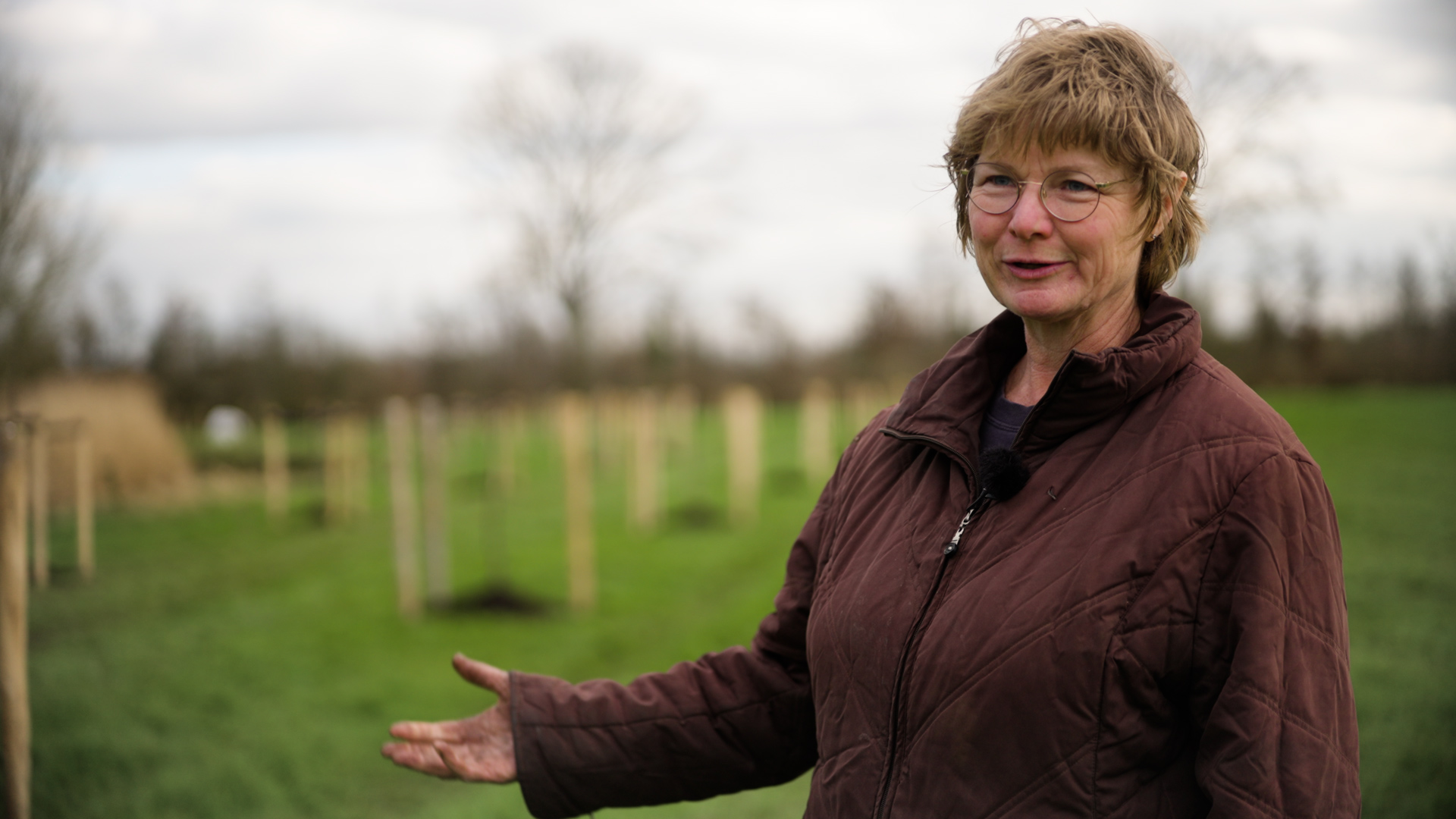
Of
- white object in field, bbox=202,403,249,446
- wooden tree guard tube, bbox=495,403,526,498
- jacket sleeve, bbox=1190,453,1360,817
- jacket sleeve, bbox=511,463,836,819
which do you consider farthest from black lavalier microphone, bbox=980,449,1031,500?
white object in field, bbox=202,403,249,446

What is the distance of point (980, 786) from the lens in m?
1.53

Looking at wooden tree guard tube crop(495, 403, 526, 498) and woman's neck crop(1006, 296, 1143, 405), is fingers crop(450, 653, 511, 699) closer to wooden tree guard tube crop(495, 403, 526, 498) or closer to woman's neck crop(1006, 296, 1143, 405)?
woman's neck crop(1006, 296, 1143, 405)

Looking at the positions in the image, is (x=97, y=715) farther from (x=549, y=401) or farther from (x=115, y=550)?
(x=549, y=401)

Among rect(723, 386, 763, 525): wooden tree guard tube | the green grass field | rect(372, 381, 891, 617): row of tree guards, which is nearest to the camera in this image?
the green grass field

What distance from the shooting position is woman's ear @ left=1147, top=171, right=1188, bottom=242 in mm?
1732

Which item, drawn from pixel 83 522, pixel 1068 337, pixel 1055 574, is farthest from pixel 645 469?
pixel 1055 574

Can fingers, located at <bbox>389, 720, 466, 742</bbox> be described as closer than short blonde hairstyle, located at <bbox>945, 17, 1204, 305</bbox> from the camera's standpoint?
No

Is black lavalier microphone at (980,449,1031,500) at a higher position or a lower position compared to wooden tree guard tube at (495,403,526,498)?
higher

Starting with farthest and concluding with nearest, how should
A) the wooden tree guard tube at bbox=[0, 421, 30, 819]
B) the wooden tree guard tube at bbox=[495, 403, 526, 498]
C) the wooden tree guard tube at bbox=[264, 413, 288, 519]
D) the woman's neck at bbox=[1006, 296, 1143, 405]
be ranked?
the wooden tree guard tube at bbox=[495, 403, 526, 498], the wooden tree guard tube at bbox=[264, 413, 288, 519], the wooden tree guard tube at bbox=[0, 421, 30, 819], the woman's neck at bbox=[1006, 296, 1143, 405]

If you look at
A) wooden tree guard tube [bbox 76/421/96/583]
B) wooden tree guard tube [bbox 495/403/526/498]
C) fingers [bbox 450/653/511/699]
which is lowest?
wooden tree guard tube [bbox 495/403/526/498]

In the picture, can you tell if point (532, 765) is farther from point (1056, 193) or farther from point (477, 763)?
point (1056, 193)

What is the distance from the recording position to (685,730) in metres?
2.15

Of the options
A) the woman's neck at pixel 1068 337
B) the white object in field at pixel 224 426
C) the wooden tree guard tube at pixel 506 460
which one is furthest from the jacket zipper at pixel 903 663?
the white object in field at pixel 224 426

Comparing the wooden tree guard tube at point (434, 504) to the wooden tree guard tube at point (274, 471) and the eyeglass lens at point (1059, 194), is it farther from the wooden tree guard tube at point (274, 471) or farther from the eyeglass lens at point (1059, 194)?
the eyeglass lens at point (1059, 194)
